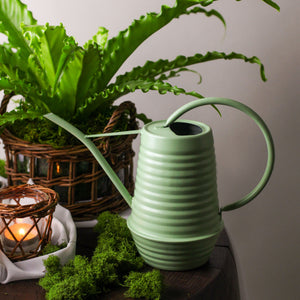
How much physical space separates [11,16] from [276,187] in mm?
926

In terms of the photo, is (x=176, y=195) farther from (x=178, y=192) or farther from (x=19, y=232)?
(x=19, y=232)

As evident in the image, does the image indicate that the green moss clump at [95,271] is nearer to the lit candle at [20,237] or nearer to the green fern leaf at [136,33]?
the lit candle at [20,237]

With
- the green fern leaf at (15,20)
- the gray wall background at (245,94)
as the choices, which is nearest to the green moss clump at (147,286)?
the green fern leaf at (15,20)

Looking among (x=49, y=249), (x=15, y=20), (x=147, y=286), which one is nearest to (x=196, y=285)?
(x=147, y=286)

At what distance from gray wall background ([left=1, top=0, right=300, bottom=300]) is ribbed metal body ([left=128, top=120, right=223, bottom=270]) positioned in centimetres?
64

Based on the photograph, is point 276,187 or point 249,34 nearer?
point 249,34

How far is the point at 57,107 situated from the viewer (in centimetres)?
97

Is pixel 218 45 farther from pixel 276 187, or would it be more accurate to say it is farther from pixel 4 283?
pixel 4 283

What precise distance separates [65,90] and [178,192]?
0.34 m

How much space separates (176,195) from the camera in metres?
0.79

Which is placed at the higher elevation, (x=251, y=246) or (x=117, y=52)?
(x=117, y=52)

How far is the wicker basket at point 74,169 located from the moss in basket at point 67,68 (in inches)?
1.3

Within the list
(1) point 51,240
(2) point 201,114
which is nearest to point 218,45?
(2) point 201,114

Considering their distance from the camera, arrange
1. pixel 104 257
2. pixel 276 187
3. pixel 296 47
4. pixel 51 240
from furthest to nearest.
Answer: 1. pixel 276 187
2. pixel 296 47
3. pixel 51 240
4. pixel 104 257
